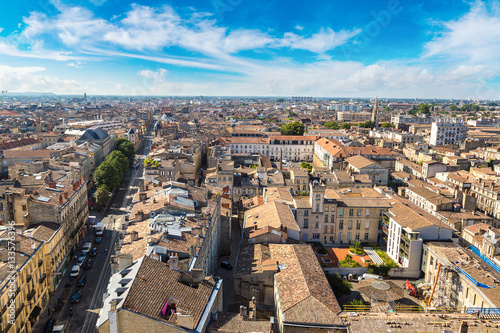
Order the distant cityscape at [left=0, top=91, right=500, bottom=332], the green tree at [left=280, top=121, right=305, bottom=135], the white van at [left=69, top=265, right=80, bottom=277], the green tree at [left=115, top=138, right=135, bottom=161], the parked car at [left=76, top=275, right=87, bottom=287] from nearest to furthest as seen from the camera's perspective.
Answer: the distant cityscape at [left=0, top=91, right=500, bottom=332] → the parked car at [left=76, top=275, right=87, bottom=287] → the white van at [left=69, top=265, right=80, bottom=277] → the green tree at [left=115, top=138, right=135, bottom=161] → the green tree at [left=280, top=121, right=305, bottom=135]

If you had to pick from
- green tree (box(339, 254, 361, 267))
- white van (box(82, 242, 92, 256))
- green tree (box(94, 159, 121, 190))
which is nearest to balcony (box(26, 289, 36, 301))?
white van (box(82, 242, 92, 256))

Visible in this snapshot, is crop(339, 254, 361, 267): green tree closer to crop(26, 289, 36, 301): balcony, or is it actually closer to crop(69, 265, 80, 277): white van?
crop(69, 265, 80, 277): white van

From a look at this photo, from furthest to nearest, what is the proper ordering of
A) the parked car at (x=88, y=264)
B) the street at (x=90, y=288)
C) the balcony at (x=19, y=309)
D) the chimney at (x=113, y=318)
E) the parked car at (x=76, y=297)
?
1. the parked car at (x=88, y=264)
2. the parked car at (x=76, y=297)
3. the street at (x=90, y=288)
4. the balcony at (x=19, y=309)
5. the chimney at (x=113, y=318)

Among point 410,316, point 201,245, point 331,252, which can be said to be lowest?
point 331,252

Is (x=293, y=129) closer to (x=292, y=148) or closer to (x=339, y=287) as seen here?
(x=292, y=148)

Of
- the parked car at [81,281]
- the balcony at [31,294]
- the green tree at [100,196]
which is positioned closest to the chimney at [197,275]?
the balcony at [31,294]

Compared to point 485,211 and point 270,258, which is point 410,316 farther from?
point 485,211

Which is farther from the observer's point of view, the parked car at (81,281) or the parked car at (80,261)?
the parked car at (80,261)

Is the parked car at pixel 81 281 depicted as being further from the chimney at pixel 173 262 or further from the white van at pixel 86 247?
the chimney at pixel 173 262

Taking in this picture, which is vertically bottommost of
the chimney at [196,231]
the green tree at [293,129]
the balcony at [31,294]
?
the balcony at [31,294]

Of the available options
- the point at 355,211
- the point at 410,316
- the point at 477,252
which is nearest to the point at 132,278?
the point at 410,316

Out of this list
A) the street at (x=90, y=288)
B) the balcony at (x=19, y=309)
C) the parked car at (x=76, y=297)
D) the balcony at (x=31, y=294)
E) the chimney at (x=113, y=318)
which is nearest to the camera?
the chimney at (x=113, y=318)
